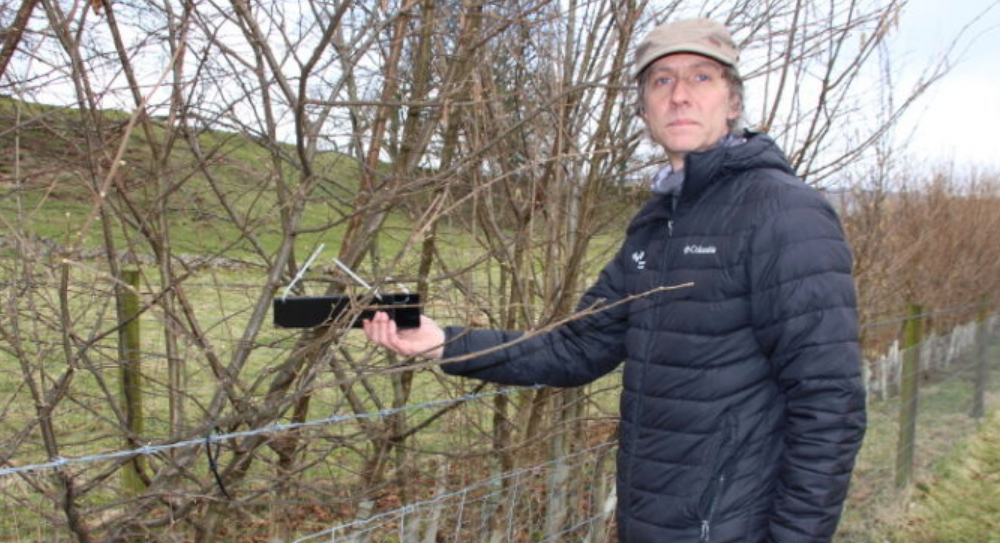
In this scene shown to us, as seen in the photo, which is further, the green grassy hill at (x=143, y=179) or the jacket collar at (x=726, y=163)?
the green grassy hill at (x=143, y=179)

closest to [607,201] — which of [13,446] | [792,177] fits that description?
[792,177]

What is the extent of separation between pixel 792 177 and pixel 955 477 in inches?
220

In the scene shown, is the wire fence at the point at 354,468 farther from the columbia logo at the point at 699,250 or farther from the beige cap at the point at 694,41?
the beige cap at the point at 694,41

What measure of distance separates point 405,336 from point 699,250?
32.8 inches

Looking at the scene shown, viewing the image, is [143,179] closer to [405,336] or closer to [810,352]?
[405,336]

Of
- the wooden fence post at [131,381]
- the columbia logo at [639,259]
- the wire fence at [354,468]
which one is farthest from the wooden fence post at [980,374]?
the wooden fence post at [131,381]

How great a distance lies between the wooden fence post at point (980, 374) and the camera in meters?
7.91

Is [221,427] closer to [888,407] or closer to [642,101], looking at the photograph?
[642,101]

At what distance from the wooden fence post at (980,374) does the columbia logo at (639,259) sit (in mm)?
6999

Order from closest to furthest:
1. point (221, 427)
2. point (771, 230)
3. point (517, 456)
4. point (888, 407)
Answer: point (771, 230)
point (221, 427)
point (517, 456)
point (888, 407)

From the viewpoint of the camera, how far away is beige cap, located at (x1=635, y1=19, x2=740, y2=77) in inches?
76.0

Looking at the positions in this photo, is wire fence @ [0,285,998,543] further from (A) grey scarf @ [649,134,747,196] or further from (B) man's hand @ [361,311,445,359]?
(A) grey scarf @ [649,134,747,196]

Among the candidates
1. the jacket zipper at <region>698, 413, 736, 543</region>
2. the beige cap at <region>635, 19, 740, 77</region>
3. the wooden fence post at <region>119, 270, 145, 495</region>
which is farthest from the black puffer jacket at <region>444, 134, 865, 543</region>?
the wooden fence post at <region>119, 270, 145, 495</region>

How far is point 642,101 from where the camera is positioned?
6.93 feet
